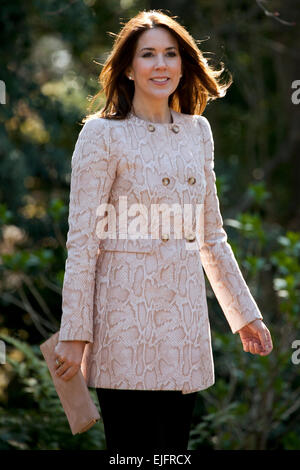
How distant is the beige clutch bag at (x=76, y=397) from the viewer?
2391 mm

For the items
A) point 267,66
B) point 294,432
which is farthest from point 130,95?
point 267,66

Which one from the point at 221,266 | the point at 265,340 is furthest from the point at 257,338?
the point at 221,266

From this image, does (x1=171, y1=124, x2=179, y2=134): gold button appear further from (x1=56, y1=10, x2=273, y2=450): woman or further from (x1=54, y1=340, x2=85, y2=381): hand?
(x1=54, y1=340, x2=85, y2=381): hand

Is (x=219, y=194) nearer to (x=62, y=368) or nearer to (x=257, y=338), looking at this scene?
(x=257, y=338)

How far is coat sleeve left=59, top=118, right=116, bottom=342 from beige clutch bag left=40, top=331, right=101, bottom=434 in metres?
0.10

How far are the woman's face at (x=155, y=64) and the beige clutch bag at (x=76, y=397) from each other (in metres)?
0.86

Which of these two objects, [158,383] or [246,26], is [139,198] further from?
[246,26]

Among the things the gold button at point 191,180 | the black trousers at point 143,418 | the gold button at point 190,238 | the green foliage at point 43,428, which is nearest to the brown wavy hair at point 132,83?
the gold button at point 191,180

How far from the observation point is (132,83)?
2701 millimetres

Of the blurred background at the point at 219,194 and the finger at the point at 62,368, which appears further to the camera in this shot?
the blurred background at the point at 219,194

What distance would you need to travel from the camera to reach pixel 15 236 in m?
5.88

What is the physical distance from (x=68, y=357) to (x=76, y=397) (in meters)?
0.13

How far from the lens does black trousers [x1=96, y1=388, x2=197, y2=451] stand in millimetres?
2400

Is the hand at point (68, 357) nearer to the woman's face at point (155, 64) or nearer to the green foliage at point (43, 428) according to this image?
the woman's face at point (155, 64)
